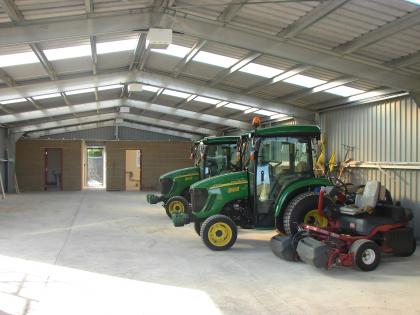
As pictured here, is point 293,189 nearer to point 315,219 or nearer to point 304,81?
point 315,219

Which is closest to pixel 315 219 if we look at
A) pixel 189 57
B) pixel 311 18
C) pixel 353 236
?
pixel 353 236

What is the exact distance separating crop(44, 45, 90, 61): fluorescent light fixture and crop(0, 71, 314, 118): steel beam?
2.01 metres

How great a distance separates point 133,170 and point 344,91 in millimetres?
14628

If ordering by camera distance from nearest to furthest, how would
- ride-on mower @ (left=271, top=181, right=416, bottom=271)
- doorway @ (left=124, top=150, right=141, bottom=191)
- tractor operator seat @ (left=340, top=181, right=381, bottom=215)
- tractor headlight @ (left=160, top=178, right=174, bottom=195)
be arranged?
ride-on mower @ (left=271, top=181, right=416, bottom=271)
tractor operator seat @ (left=340, top=181, right=381, bottom=215)
tractor headlight @ (left=160, top=178, right=174, bottom=195)
doorway @ (left=124, top=150, right=141, bottom=191)

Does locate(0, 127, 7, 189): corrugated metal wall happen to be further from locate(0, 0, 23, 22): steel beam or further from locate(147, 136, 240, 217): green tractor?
locate(0, 0, 23, 22): steel beam

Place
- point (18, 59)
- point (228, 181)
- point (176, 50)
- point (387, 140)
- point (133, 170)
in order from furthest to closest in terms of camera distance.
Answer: point (133, 170) → point (176, 50) → point (387, 140) → point (18, 59) → point (228, 181)

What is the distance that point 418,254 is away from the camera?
702cm

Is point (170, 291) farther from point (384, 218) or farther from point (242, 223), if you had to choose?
point (384, 218)

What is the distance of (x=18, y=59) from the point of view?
8641 mm

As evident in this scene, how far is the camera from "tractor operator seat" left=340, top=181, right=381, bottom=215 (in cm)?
639

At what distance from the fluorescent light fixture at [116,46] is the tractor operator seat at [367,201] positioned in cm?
522

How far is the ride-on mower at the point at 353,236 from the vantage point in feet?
18.7

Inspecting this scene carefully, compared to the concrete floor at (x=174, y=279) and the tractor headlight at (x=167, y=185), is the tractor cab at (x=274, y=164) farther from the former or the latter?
the tractor headlight at (x=167, y=185)

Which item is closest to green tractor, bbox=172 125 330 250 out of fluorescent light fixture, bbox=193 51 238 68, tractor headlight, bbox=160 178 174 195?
fluorescent light fixture, bbox=193 51 238 68
